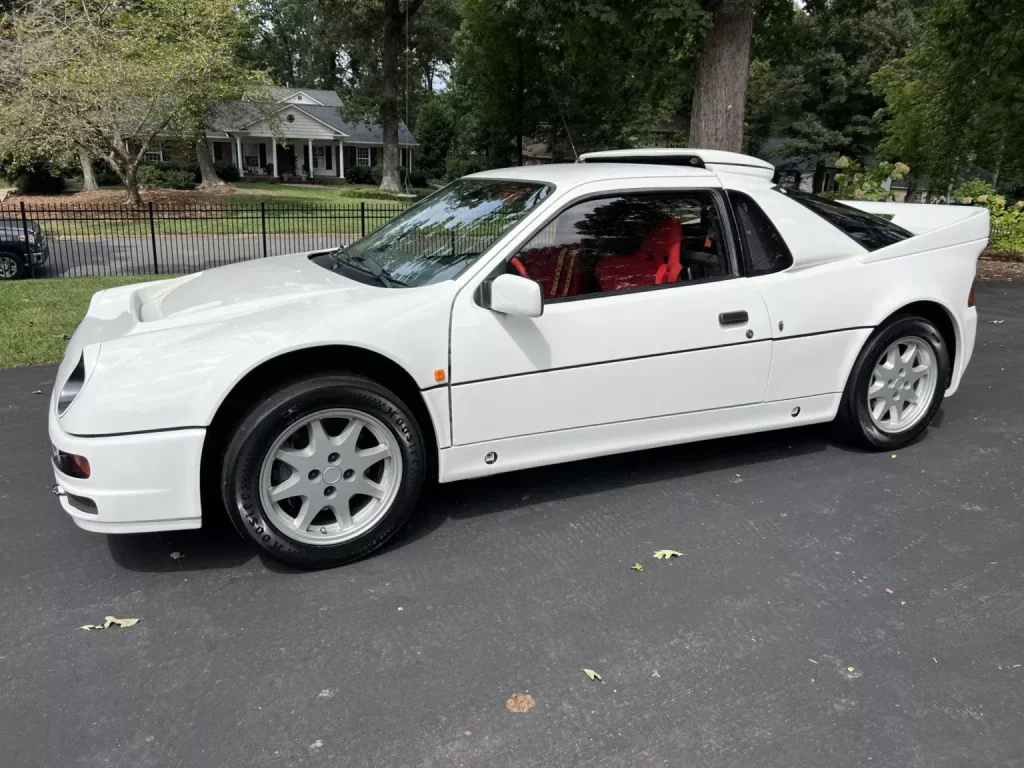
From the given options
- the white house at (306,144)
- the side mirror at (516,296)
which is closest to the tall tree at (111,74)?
the side mirror at (516,296)

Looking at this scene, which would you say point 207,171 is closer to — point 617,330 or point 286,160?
point 286,160

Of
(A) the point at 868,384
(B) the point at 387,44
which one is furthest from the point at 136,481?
(B) the point at 387,44

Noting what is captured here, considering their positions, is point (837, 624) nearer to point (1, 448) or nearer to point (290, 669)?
point (290, 669)

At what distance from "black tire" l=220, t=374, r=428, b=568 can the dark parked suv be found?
12.1m

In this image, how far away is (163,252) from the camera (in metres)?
16.4

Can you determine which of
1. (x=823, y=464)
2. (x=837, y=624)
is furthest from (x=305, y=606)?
(x=823, y=464)

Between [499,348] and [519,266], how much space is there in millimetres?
438

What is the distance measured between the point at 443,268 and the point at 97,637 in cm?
205

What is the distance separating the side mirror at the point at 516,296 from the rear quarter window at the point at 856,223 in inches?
74.7

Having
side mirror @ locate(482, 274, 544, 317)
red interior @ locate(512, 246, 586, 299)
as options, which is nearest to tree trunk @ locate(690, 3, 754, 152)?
red interior @ locate(512, 246, 586, 299)

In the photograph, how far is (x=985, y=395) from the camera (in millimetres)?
6027

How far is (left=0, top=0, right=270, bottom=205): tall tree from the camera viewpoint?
22109 millimetres

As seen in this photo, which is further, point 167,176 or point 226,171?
point 226,171

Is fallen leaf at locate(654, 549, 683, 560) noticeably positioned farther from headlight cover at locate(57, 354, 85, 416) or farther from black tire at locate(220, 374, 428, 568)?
headlight cover at locate(57, 354, 85, 416)
